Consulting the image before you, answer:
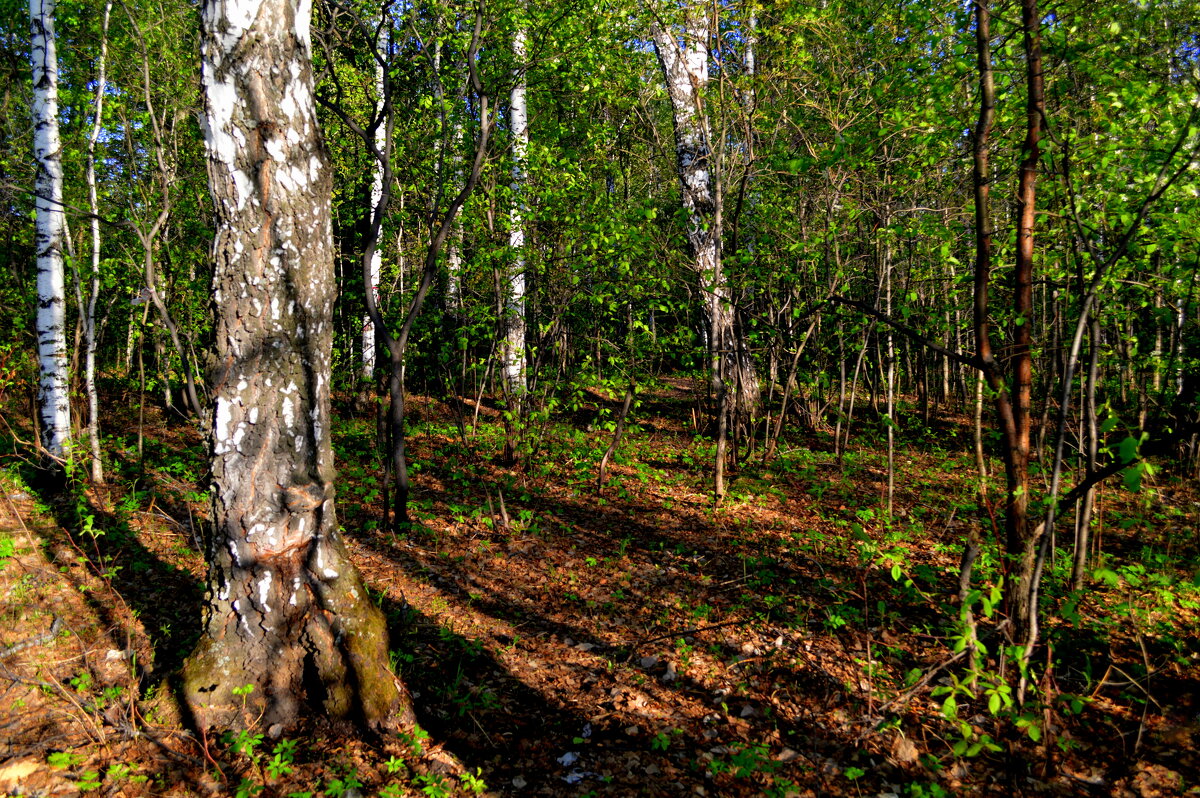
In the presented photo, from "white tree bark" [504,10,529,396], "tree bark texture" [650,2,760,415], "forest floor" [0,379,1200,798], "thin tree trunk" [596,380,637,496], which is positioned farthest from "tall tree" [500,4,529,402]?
"tree bark texture" [650,2,760,415]

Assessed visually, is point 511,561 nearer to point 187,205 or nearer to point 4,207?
point 187,205

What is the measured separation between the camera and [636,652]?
13.4 ft

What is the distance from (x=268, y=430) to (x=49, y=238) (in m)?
5.57

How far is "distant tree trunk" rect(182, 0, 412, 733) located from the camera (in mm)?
2971

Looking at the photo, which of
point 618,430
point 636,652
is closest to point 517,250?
point 618,430

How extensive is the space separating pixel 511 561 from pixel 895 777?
333cm

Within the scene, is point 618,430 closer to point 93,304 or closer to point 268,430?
point 268,430

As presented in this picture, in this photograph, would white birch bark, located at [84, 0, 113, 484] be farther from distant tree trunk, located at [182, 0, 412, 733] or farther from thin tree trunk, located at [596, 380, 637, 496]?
thin tree trunk, located at [596, 380, 637, 496]

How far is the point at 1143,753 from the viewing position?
118 inches

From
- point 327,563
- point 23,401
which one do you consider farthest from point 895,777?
point 23,401

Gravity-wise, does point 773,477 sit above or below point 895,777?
above

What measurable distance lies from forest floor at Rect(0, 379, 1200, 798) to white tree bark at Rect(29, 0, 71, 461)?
2.38 feet

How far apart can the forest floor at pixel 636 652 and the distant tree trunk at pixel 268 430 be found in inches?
10.0

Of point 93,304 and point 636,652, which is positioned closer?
point 636,652
